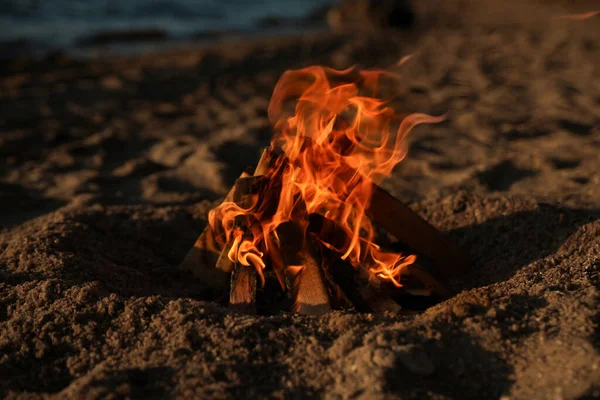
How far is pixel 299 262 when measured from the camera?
9.12 feet

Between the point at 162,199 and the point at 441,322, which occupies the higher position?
the point at 441,322

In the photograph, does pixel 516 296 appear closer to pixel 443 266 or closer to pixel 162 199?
pixel 443 266

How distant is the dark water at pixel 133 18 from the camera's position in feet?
39.7

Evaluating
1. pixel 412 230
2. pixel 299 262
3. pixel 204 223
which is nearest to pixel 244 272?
pixel 299 262

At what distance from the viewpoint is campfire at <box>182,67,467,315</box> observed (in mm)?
2756

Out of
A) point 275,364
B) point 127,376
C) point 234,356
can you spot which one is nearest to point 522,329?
point 275,364

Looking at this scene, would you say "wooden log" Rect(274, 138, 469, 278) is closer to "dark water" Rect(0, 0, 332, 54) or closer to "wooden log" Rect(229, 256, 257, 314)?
"wooden log" Rect(229, 256, 257, 314)

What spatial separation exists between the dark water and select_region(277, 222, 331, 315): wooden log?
9.67 m

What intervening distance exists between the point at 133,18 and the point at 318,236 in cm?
1311

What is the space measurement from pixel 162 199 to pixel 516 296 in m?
2.65

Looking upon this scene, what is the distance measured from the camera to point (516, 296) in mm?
2412

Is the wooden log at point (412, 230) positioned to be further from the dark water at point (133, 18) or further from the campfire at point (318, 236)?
the dark water at point (133, 18)

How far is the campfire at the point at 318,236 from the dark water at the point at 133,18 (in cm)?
941

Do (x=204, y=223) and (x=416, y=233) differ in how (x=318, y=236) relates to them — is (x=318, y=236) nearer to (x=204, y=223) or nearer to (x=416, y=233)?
(x=416, y=233)
